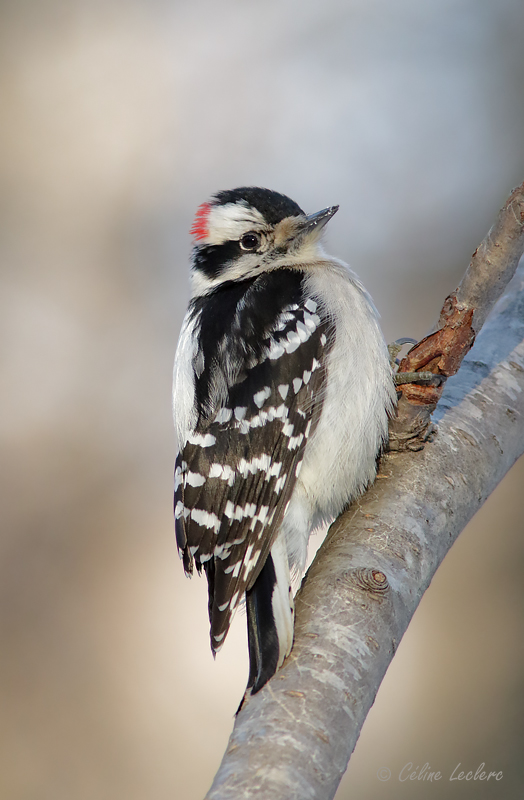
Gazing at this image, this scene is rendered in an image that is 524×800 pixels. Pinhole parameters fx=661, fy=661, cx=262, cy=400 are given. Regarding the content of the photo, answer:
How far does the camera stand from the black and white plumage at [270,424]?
1.89 m

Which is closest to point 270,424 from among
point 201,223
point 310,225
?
point 310,225

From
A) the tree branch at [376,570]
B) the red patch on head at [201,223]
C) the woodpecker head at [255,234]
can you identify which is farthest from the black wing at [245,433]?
the red patch on head at [201,223]

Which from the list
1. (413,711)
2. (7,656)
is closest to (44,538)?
(7,656)

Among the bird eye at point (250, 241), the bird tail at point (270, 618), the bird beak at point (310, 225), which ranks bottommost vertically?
the bird tail at point (270, 618)

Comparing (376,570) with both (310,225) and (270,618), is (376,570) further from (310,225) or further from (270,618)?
(310,225)

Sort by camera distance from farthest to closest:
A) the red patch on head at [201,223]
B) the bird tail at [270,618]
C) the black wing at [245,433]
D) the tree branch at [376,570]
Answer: the red patch on head at [201,223], the black wing at [245,433], the bird tail at [270,618], the tree branch at [376,570]

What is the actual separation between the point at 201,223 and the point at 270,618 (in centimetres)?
169

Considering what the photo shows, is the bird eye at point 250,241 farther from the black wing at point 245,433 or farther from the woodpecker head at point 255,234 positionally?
the black wing at point 245,433

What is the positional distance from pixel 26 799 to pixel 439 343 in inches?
134

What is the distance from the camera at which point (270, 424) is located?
2.00 m

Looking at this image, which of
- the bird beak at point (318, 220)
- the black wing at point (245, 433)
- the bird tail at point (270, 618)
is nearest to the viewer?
the bird tail at point (270, 618)

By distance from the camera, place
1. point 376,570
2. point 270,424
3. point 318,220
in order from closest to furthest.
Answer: point 376,570 < point 270,424 < point 318,220

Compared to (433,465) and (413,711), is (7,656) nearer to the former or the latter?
(413,711)

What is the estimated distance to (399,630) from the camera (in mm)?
1552
